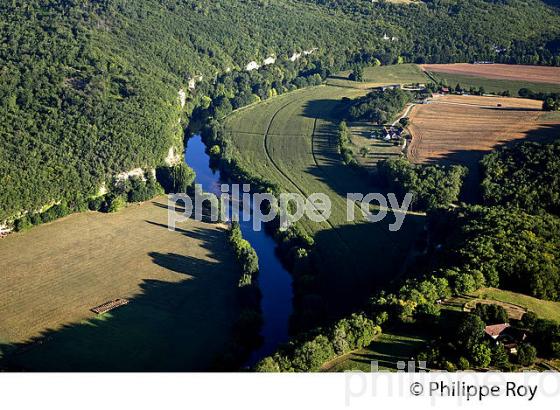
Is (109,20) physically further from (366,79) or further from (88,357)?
(88,357)

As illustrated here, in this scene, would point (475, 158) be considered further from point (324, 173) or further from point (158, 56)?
point (158, 56)

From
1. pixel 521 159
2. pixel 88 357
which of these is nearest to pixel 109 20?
pixel 521 159

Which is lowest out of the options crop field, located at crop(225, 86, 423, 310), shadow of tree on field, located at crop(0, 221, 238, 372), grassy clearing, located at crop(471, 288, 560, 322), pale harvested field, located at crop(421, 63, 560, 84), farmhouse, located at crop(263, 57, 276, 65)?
shadow of tree on field, located at crop(0, 221, 238, 372)

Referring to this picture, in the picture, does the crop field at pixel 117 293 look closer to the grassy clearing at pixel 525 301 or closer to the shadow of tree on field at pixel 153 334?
the shadow of tree on field at pixel 153 334

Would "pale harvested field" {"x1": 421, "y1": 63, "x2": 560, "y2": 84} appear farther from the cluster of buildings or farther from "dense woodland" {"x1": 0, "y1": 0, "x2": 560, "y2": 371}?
the cluster of buildings

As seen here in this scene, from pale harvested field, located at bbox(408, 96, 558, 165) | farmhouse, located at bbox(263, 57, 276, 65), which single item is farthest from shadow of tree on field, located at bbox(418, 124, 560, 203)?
farmhouse, located at bbox(263, 57, 276, 65)
